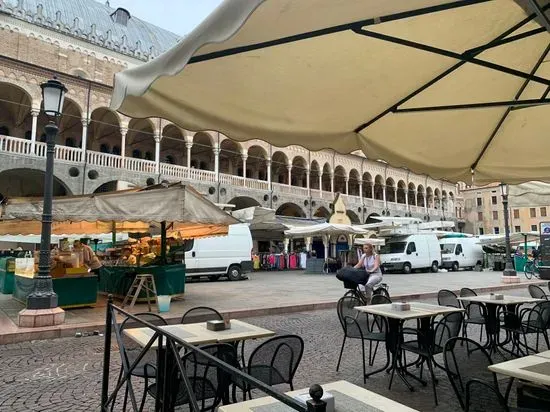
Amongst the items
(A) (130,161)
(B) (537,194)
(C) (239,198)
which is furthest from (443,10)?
(C) (239,198)

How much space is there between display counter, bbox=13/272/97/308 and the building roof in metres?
18.9

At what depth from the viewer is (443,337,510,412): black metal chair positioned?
7.86 feet

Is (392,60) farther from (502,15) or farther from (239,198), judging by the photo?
(239,198)

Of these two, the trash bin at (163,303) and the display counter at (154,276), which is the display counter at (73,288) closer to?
the display counter at (154,276)

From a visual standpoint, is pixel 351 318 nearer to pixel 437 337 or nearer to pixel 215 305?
pixel 437 337

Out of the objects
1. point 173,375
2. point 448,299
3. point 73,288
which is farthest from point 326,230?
point 173,375

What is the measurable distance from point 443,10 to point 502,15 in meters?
0.54

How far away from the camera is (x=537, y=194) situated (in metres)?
6.12

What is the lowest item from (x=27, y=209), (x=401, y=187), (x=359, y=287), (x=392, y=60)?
(x=359, y=287)

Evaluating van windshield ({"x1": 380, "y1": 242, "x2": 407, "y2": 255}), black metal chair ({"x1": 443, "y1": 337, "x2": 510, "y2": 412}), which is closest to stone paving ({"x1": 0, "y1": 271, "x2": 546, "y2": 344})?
black metal chair ({"x1": 443, "y1": 337, "x2": 510, "y2": 412})

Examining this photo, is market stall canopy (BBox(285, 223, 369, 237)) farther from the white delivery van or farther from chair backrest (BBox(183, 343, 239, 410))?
chair backrest (BBox(183, 343, 239, 410))

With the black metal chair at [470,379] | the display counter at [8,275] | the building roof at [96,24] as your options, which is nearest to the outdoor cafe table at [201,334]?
the black metal chair at [470,379]

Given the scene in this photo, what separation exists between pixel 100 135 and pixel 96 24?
326 inches

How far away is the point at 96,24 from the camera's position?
92.6 feet
